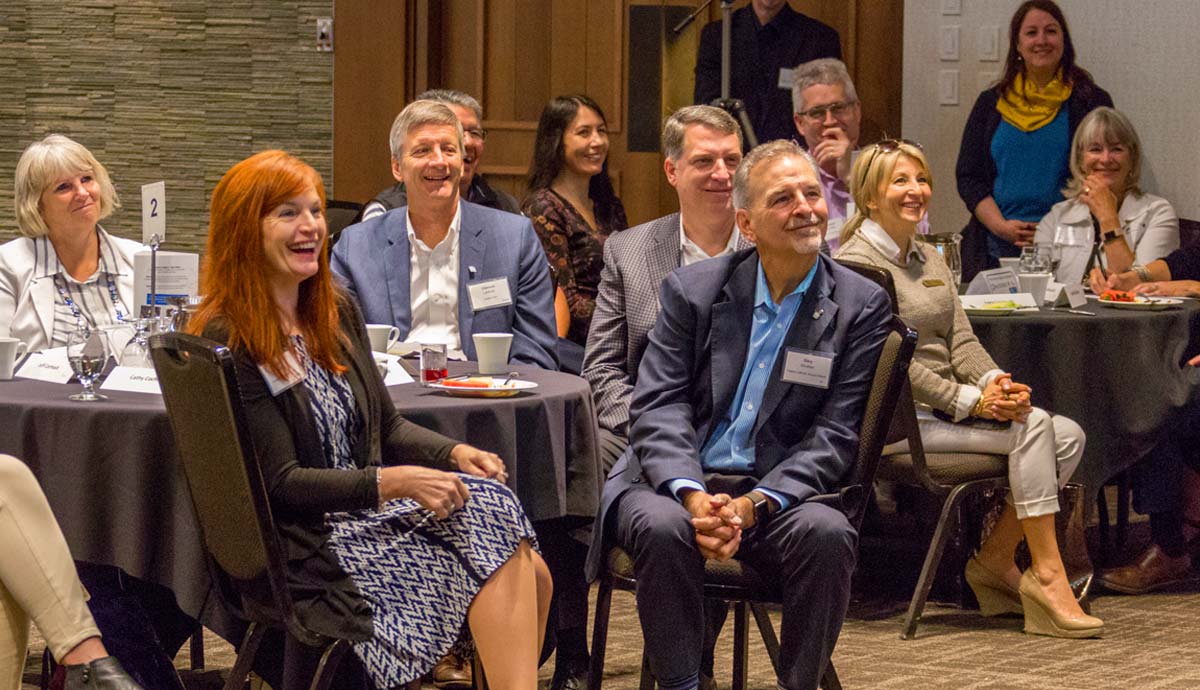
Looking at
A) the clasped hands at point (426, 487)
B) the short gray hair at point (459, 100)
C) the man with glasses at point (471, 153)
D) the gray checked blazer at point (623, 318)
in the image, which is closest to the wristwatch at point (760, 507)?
the clasped hands at point (426, 487)

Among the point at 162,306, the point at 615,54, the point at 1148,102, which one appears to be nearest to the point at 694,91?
the point at 615,54

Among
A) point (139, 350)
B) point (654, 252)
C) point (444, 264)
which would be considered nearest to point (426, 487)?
point (139, 350)

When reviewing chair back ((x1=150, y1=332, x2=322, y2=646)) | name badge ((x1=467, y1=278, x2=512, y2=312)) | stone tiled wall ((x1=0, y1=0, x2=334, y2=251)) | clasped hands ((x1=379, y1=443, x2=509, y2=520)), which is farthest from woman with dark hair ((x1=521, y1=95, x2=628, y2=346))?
stone tiled wall ((x1=0, y1=0, x2=334, y2=251))

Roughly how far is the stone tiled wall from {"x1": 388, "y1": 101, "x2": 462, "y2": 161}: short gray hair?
10.6ft

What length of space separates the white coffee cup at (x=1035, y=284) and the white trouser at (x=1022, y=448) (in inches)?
26.1

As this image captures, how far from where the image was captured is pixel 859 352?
312 cm

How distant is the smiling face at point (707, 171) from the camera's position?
395 centimetres

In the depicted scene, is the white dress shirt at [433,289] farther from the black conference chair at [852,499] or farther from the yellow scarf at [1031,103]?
the yellow scarf at [1031,103]

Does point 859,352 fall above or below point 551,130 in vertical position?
below

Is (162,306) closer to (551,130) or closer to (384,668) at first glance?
(384,668)

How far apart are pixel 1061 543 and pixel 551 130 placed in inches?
81.1

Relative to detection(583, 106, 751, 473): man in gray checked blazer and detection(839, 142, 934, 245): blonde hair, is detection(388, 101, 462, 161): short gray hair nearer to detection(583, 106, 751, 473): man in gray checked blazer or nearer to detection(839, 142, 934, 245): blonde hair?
detection(583, 106, 751, 473): man in gray checked blazer

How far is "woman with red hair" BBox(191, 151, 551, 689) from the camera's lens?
2.79 metres

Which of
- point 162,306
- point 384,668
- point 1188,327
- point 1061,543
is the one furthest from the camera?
point 1188,327
